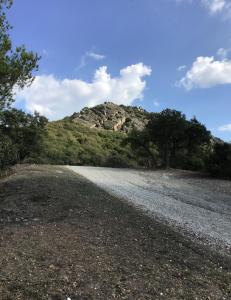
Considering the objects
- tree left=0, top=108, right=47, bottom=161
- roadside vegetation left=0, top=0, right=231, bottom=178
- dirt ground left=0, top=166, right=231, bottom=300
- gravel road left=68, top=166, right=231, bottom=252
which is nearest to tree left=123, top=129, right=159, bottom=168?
roadside vegetation left=0, top=0, right=231, bottom=178

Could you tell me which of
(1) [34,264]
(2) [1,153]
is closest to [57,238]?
(1) [34,264]

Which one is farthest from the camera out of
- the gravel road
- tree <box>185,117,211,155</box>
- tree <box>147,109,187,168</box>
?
tree <box>185,117,211,155</box>

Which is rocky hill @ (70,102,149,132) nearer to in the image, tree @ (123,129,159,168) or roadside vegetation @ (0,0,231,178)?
roadside vegetation @ (0,0,231,178)

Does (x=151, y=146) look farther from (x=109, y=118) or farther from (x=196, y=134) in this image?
(x=109, y=118)

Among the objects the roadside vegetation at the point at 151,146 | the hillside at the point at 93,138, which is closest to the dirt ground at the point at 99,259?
the roadside vegetation at the point at 151,146

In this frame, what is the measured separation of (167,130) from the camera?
3791 centimetres

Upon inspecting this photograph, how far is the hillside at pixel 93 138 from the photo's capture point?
4669 cm

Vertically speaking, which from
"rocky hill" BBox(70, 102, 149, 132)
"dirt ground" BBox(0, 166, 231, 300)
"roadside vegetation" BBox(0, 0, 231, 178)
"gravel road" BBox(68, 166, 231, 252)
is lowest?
"dirt ground" BBox(0, 166, 231, 300)

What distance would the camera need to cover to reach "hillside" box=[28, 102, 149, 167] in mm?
46688

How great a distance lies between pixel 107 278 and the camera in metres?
6.80

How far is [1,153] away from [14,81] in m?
5.13

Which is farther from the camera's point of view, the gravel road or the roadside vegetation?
the roadside vegetation

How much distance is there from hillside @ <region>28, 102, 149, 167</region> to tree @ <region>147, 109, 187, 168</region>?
4.24m

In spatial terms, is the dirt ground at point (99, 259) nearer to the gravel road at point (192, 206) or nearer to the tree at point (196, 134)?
the gravel road at point (192, 206)
